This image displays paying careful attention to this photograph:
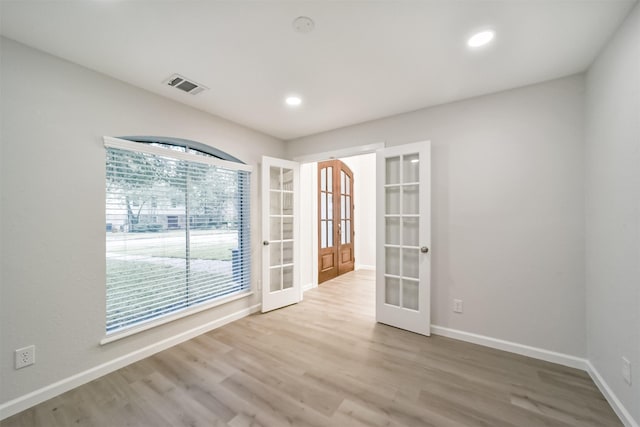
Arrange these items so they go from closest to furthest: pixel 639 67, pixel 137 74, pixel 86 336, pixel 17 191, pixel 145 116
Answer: pixel 639 67 < pixel 17 191 < pixel 86 336 < pixel 137 74 < pixel 145 116

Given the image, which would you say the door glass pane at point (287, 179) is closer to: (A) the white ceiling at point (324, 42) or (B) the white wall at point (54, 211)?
(A) the white ceiling at point (324, 42)

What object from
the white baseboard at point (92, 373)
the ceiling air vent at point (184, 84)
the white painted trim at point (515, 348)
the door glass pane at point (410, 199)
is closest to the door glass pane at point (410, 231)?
the door glass pane at point (410, 199)

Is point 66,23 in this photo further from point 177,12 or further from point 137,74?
point 177,12

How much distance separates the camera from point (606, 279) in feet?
5.78

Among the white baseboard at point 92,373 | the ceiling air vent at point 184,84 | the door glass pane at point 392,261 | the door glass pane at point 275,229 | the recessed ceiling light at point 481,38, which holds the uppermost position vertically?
the recessed ceiling light at point 481,38

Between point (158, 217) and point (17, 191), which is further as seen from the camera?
point (158, 217)

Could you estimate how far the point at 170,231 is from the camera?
254 cm

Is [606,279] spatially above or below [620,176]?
below

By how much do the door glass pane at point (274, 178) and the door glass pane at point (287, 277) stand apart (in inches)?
47.8

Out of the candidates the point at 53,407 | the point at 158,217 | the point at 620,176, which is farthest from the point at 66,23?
the point at 620,176

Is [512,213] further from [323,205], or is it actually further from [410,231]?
[323,205]

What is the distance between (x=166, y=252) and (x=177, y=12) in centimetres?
203

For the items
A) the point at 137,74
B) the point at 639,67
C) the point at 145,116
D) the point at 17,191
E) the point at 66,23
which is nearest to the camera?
the point at 639,67

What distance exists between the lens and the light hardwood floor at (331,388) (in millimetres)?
1596
